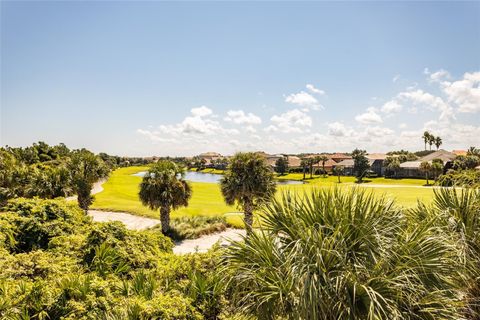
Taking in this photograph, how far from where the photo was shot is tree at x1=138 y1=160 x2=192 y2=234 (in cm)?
2303

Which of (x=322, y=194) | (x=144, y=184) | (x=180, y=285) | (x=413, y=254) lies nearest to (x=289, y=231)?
(x=322, y=194)

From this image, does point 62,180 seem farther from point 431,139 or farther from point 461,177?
point 431,139

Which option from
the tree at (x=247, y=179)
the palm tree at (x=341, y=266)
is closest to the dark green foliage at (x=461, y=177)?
the palm tree at (x=341, y=266)

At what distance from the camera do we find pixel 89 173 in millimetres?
27922

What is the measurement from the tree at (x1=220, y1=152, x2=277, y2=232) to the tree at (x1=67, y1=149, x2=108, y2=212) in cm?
1348

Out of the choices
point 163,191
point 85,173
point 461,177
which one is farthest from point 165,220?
point 461,177

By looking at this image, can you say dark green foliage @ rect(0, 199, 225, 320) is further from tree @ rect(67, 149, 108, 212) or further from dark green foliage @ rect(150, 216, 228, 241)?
tree @ rect(67, 149, 108, 212)

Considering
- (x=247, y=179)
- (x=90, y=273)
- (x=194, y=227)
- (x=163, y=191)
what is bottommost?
(x=194, y=227)

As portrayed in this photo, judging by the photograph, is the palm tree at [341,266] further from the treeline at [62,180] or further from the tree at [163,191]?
the treeline at [62,180]

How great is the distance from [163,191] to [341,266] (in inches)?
787

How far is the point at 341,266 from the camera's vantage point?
4.57m

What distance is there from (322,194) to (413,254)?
5.70ft

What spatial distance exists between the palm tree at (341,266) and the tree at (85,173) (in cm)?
2552

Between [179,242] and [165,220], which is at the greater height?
[165,220]
